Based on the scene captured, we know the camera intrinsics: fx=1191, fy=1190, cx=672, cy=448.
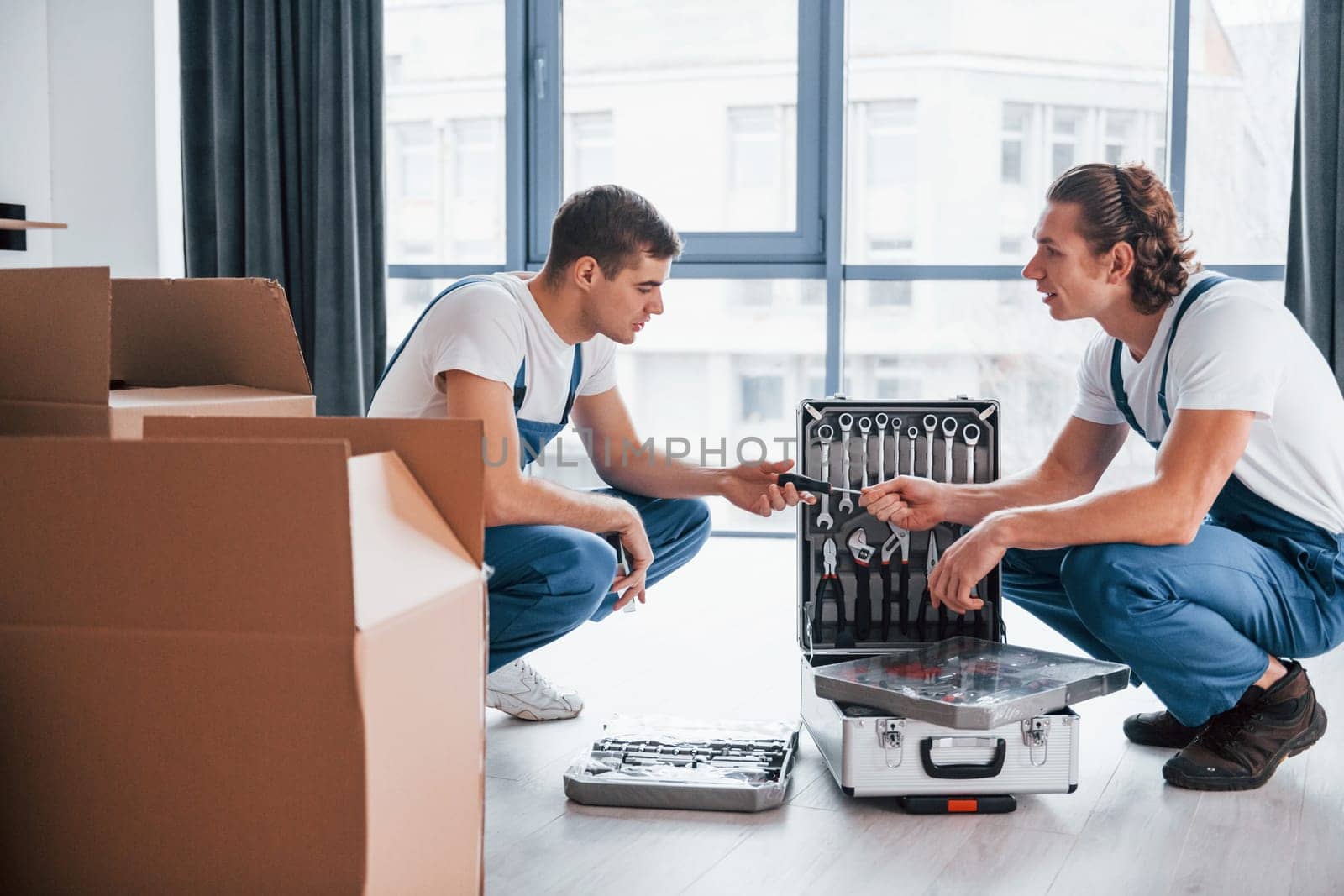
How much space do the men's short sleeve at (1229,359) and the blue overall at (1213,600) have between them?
0.26ft

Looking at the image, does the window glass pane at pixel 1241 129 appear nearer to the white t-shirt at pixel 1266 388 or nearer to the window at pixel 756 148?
the window at pixel 756 148

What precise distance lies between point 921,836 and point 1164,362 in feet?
2.84

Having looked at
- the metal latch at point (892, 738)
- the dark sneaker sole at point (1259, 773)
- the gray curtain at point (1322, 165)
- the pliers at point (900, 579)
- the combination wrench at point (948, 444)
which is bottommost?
the dark sneaker sole at point (1259, 773)

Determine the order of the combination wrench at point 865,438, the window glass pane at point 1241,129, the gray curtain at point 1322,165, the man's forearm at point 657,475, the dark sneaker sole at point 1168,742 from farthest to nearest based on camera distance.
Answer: the window glass pane at point 1241,129 < the gray curtain at point 1322,165 < the man's forearm at point 657,475 < the combination wrench at point 865,438 < the dark sneaker sole at point 1168,742

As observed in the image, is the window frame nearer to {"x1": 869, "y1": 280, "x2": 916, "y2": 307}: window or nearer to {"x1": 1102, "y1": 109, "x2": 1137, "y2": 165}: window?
{"x1": 1102, "y1": 109, "x2": 1137, "y2": 165}: window

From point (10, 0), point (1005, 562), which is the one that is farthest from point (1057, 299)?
point (10, 0)

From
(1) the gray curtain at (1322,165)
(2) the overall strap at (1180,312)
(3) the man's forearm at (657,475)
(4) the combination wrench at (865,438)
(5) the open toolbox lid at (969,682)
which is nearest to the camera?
(5) the open toolbox lid at (969,682)

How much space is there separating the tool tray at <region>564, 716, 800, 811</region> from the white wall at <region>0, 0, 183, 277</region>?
315 centimetres

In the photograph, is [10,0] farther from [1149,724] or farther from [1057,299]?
[1149,724]

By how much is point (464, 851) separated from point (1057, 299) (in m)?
1.43

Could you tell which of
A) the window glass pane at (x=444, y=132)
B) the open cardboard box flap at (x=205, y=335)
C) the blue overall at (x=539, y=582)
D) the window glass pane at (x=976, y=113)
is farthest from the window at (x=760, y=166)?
the open cardboard box flap at (x=205, y=335)

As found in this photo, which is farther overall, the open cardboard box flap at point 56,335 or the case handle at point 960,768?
the case handle at point 960,768

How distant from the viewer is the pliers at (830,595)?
2.10 m

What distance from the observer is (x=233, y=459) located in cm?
90
